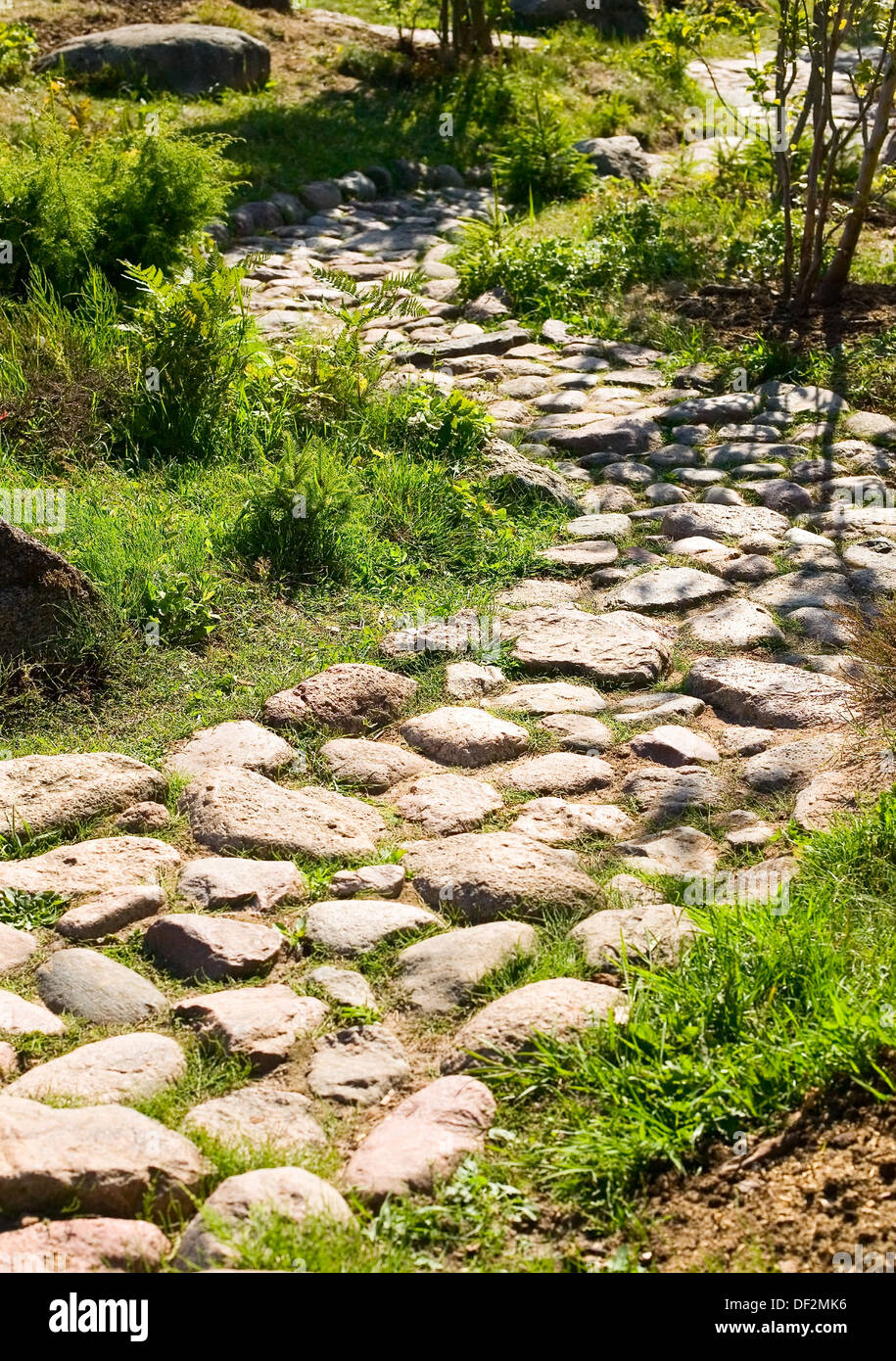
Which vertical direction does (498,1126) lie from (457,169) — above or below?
below

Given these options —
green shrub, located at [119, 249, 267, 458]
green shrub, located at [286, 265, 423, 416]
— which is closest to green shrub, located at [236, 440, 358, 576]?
green shrub, located at [119, 249, 267, 458]

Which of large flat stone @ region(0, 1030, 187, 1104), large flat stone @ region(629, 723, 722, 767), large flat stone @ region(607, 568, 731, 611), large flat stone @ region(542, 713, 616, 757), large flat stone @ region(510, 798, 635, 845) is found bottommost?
large flat stone @ region(0, 1030, 187, 1104)

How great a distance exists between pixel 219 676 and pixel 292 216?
671cm

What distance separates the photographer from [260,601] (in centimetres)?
507

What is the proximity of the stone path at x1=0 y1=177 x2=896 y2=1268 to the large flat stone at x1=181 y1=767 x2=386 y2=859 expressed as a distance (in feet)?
0.04

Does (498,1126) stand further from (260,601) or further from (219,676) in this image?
(260,601)

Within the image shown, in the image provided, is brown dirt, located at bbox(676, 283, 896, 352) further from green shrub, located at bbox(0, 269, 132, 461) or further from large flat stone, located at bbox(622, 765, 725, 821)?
large flat stone, located at bbox(622, 765, 725, 821)

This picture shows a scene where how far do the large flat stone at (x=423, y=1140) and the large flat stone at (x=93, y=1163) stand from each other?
0.32 meters

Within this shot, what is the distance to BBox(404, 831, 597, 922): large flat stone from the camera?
133 inches

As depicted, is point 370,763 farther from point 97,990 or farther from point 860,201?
point 860,201

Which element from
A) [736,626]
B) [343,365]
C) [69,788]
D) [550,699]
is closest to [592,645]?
[550,699]

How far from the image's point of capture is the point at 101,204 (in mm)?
7387
